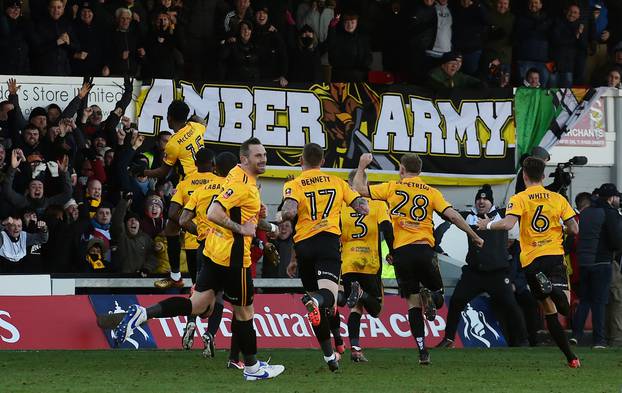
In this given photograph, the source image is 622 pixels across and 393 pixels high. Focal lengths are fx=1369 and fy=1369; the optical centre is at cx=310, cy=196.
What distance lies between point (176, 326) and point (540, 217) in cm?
569

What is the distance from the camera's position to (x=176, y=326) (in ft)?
59.6

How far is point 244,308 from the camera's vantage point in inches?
494

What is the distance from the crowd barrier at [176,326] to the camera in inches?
687

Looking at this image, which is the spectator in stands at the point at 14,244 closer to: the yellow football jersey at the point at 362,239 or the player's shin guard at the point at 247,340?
the yellow football jersey at the point at 362,239

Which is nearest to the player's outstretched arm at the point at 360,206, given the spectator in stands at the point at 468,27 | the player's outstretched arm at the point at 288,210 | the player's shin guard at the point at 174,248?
the player's outstretched arm at the point at 288,210

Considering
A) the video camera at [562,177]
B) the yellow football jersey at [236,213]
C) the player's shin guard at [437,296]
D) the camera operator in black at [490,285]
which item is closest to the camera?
the yellow football jersey at [236,213]

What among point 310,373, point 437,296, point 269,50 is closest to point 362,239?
point 437,296

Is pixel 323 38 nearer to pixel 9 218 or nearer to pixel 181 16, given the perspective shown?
pixel 181 16

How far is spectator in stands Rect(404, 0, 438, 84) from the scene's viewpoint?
23078mm

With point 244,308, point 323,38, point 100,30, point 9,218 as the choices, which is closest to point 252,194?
point 244,308

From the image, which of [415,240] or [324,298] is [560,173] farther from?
[324,298]

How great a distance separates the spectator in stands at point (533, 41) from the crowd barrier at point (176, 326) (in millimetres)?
5724

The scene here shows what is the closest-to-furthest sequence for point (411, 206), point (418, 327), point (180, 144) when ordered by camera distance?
point (418, 327)
point (411, 206)
point (180, 144)

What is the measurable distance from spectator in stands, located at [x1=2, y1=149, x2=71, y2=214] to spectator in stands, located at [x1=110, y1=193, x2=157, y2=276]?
2.61 ft
